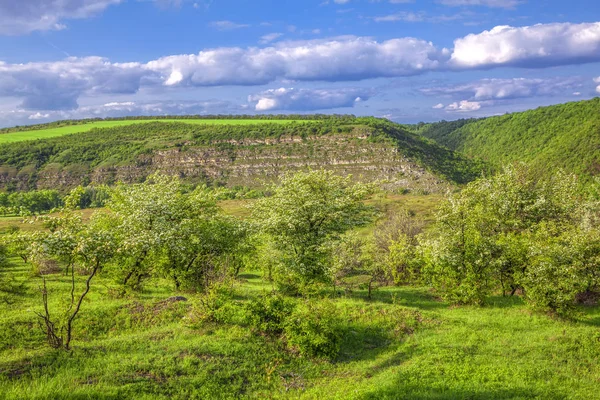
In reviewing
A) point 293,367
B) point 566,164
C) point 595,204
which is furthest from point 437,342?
point 566,164

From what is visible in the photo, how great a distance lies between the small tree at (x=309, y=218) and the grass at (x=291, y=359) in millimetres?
4231

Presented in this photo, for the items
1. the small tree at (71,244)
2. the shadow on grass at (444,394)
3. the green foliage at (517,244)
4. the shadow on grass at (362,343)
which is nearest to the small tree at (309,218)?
the shadow on grass at (362,343)

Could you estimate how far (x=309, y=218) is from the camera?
27016 millimetres

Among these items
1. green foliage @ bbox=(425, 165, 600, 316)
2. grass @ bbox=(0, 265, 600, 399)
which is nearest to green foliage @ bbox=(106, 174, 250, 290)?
grass @ bbox=(0, 265, 600, 399)

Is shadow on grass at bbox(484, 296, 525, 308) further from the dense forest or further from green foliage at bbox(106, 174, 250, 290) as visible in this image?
green foliage at bbox(106, 174, 250, 290)

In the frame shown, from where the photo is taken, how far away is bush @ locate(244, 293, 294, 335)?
18953 millimetres

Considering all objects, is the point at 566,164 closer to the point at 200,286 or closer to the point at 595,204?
the point at 595,204

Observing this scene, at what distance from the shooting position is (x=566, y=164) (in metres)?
167

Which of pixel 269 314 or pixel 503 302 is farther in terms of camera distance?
pixel 503 302

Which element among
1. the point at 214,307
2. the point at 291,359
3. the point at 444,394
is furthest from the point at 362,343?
the point at 214,307

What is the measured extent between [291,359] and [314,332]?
1574 millimetres

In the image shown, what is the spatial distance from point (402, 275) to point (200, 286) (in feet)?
63.1

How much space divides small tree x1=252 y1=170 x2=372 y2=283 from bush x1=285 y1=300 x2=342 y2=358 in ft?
21.8

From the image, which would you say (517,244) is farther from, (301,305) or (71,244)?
(71,244)
